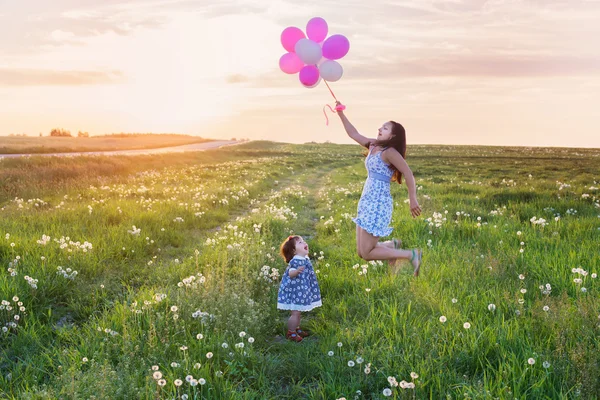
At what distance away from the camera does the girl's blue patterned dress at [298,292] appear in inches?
218

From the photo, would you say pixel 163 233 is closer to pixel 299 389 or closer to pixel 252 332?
pixel 252 332

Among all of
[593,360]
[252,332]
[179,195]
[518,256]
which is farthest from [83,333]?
[179,195]

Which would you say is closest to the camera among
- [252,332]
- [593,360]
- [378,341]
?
[593,360]

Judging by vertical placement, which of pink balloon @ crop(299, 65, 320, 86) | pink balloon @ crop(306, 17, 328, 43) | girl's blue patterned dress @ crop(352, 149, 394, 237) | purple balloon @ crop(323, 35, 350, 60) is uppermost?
pink balloon @ crop(306, 17, 328, 43)

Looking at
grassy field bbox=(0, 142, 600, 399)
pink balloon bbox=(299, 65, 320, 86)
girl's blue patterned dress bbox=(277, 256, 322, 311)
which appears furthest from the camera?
pink balloon bbox=(299, 65, 320, 86)

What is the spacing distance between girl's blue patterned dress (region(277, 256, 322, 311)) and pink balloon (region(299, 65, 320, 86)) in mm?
3437

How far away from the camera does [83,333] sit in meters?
5.25

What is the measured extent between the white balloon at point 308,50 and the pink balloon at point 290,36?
23 cm

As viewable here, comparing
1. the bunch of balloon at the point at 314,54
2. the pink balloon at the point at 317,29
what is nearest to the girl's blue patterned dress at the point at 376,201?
the bunch of balloon at the point at 314,54

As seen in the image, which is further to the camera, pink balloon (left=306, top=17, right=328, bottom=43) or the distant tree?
the distant tree

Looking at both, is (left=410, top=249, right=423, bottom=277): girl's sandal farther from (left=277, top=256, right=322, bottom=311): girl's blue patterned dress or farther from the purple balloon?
the purple balloon

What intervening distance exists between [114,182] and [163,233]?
366 inches

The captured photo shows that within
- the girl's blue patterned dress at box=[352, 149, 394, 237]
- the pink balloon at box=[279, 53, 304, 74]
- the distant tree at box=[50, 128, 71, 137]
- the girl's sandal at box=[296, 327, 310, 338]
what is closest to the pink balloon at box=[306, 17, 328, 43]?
the pink balloon at box=[279, 53, 304, 74]

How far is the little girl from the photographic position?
5445 millimetres
